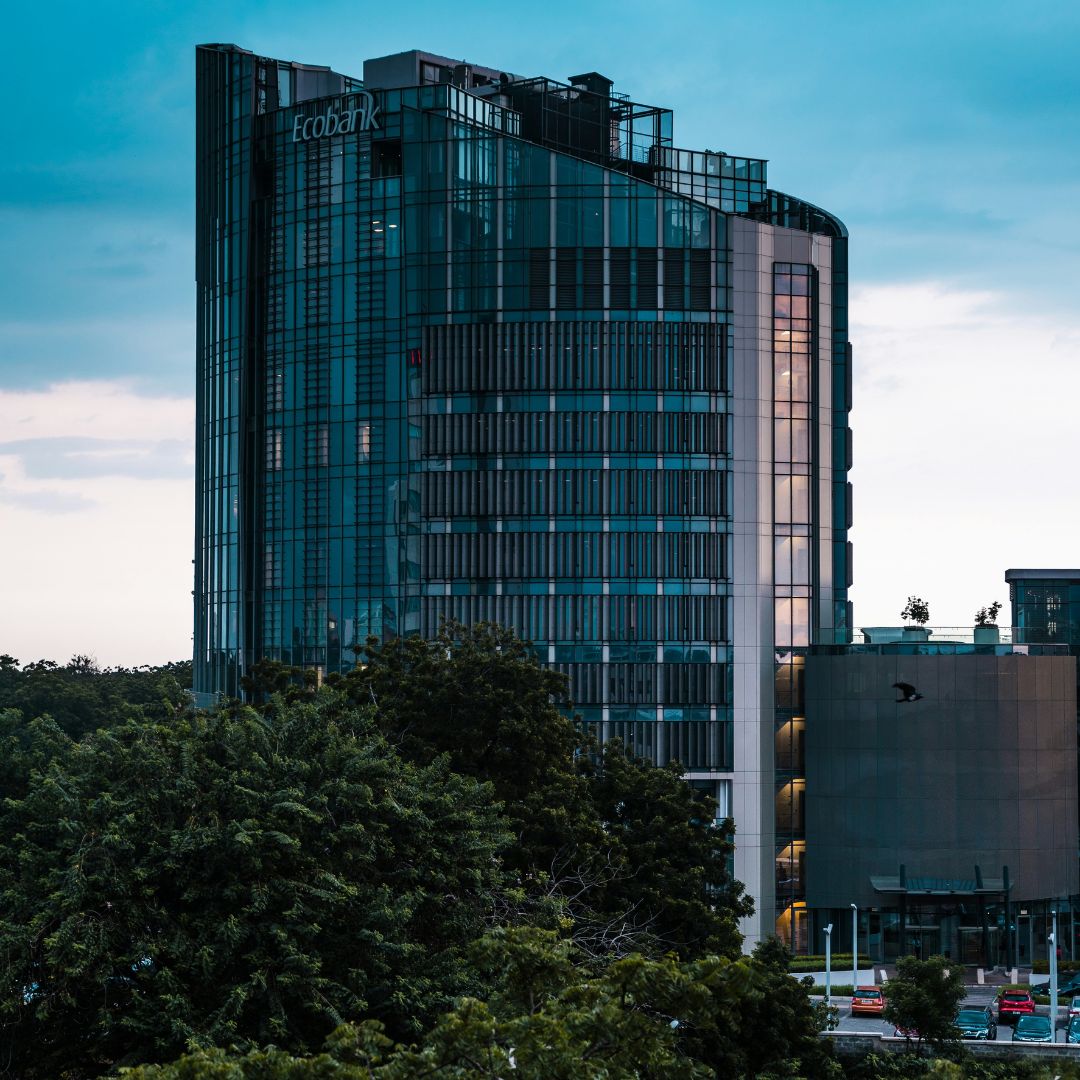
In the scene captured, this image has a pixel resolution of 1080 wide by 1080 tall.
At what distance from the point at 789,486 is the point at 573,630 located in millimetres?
16489

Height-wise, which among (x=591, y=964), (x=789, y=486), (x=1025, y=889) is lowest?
(x=1025, y=889)

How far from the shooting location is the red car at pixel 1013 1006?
255ft

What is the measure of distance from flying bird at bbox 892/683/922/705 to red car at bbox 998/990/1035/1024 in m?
24.8

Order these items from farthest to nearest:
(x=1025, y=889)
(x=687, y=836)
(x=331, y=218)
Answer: (x=331, y=218)
(x=1025, y=889)
(x=687, y=836)

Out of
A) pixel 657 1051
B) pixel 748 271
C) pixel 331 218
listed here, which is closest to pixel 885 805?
pixel 748 271

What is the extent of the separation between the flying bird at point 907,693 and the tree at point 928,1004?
48.0 m

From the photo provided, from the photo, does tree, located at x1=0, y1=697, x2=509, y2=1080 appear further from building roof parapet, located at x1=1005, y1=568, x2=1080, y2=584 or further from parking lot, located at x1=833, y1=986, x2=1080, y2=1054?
building roof parapet, located at x1=1005, y1=568, x2=1080, y2=584

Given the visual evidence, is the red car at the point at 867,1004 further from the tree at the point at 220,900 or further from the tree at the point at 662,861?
the tree at the point at 220,900

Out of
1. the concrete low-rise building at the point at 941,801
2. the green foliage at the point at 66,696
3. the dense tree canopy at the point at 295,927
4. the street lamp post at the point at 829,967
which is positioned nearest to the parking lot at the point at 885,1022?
the street lamp post at the point at 829,967

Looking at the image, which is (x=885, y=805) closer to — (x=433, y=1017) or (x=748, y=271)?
(x=748, y=271)

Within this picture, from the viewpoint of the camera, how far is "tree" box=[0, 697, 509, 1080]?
3666cm

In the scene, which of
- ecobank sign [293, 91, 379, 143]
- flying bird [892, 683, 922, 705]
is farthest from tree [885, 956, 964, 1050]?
ecobank sign [293, 91, 379, 143]

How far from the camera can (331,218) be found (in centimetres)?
10831

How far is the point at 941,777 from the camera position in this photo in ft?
328
